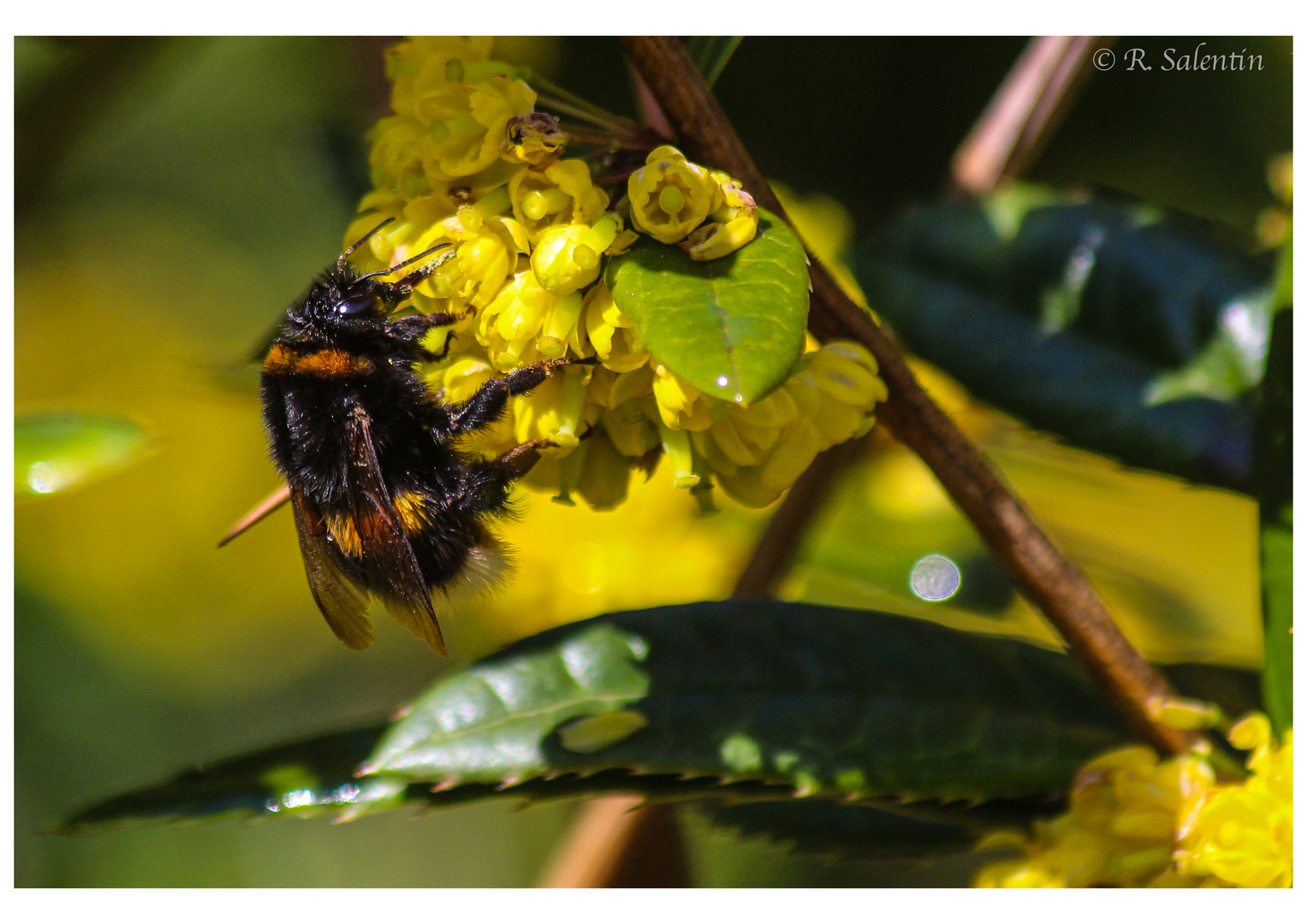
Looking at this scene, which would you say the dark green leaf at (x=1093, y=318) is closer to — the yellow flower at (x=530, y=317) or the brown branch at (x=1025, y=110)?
the brown branch at (x=1025, y=110)

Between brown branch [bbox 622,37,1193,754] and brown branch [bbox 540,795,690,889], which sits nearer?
brown branch [bbox 622,37,1193,754]

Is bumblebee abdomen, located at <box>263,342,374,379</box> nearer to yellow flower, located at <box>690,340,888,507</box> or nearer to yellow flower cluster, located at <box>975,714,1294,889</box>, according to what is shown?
yellow flower, located at <box>690,340,888,507</box>

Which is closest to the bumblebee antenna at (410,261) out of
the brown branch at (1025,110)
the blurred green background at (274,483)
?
the blurred green background at (274,483)

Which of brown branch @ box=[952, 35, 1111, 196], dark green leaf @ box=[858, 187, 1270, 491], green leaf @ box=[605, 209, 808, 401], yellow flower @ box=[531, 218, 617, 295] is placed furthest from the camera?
brown branch @ box=[952, 35, 1111, 196]

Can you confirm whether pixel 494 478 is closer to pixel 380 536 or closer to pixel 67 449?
pixel 380 536

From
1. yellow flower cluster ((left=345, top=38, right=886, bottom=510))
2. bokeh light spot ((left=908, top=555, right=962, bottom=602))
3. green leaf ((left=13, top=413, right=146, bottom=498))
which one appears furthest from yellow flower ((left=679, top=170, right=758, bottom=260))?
bokeh light spot ((left=908, top=555, right=962, bottom=602))
